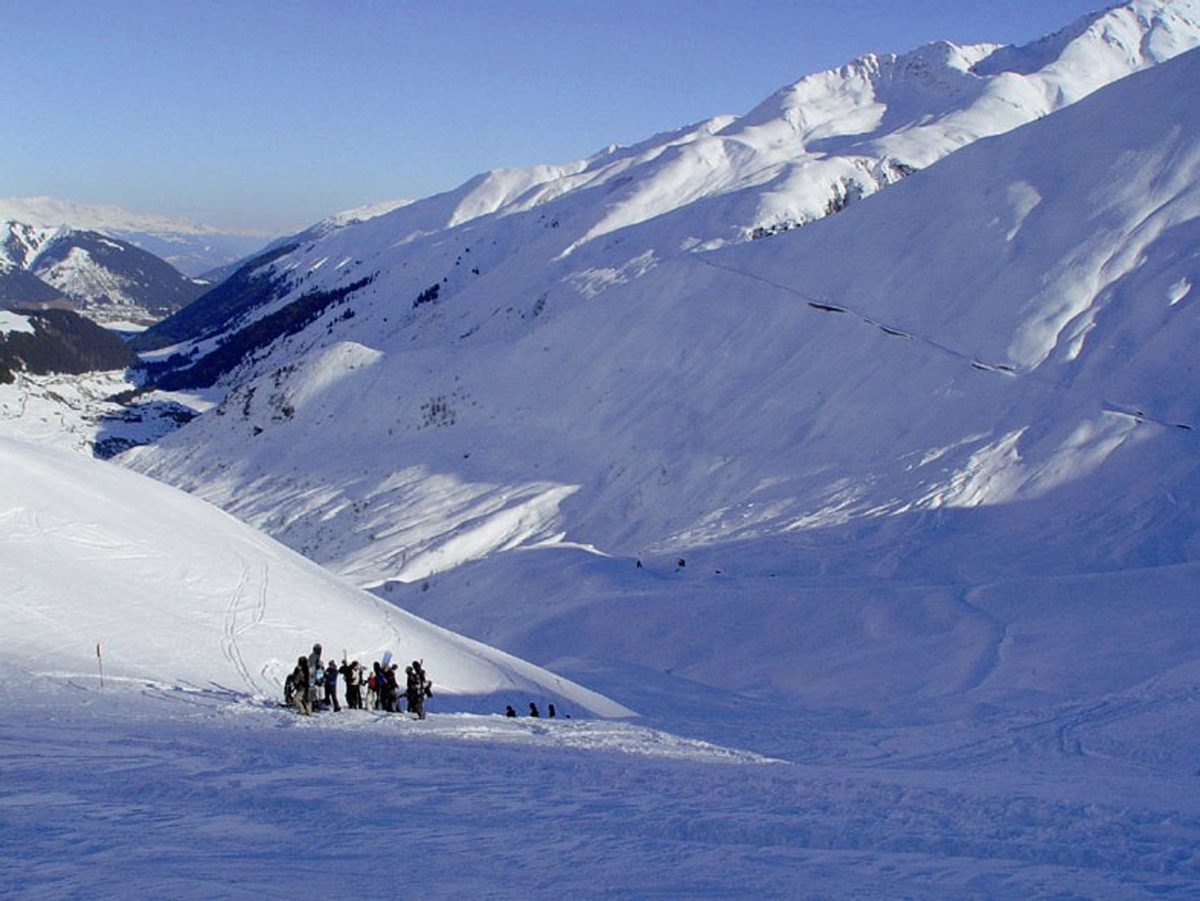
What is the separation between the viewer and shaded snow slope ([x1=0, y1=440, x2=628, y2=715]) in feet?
68.8

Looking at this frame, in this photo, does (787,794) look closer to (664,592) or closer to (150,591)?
(150,591)

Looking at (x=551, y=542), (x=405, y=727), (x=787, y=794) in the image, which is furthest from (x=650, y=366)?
(x=787, y=794)

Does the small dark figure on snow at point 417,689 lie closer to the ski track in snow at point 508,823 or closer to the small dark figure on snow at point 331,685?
the small dark figure on snow at point 331,685

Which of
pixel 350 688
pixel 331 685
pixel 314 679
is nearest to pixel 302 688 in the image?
pixel 314 679

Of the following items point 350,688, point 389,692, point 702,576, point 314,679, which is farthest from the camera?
point 702,576

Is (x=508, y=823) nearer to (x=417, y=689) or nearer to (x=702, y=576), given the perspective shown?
(x=417, y=689)

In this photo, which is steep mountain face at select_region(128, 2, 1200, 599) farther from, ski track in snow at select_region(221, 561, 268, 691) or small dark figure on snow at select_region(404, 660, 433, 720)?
small dark figure on snow at select_region(404, 660, 433, 720)

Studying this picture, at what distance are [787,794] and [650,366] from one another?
54279 mm

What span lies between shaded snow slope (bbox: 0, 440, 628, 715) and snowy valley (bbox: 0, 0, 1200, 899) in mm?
138

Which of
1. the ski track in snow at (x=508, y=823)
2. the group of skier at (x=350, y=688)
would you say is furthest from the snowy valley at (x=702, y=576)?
the group of skier at (x=350, y=688)

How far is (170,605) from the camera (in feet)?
79.6

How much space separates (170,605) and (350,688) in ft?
22.1

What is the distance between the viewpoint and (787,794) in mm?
12984

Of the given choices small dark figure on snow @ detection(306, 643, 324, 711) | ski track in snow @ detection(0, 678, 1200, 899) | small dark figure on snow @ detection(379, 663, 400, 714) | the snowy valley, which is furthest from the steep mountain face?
ski track in snow @ detection(0, 678, 1200, 899)
